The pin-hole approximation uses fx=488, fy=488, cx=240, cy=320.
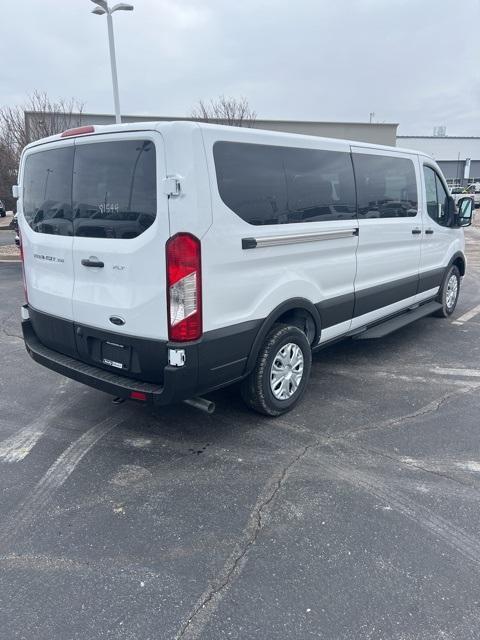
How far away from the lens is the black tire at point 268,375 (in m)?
3.80

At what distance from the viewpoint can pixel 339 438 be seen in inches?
148

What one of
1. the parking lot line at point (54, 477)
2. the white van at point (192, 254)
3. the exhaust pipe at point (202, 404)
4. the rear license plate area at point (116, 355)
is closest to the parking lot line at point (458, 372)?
the white van at point (192, 254)

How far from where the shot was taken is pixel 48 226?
384 centimetres

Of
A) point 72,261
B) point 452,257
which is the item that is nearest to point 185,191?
point 72,261

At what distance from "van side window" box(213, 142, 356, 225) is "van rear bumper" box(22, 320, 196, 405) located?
3.88 ft

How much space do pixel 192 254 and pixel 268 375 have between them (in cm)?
130

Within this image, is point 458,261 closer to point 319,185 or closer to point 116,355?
point 319,185

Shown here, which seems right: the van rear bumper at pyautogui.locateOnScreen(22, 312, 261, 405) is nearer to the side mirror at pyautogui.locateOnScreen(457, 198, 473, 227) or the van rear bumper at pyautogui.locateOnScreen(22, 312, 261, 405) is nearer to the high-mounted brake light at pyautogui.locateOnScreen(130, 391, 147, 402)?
the high-mounted brake light at pyautogui.locateOnScreen(130, 391, 147, 402)

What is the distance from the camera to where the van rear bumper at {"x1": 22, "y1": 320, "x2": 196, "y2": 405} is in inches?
124

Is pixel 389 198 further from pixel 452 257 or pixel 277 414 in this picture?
pixel 277 414

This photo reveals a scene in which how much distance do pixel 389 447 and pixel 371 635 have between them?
167 centimetres

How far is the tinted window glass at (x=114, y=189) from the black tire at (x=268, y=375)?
53.6 inches

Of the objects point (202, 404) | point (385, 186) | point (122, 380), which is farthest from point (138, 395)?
point (385, 186)

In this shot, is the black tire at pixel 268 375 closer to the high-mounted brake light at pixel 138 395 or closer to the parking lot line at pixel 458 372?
the high-mounted brake light at pixel 138 395
